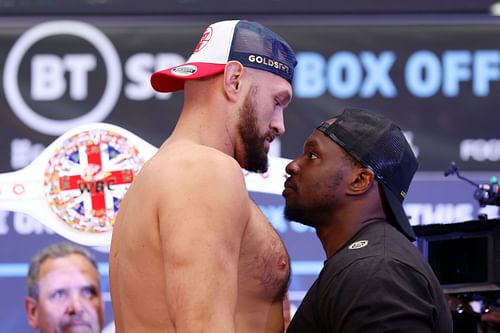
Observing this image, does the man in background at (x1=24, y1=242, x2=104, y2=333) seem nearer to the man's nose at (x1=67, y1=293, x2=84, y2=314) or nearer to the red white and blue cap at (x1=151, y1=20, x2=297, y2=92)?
the man's nose at (x1=67, y1=293, x2=84, y2=314)

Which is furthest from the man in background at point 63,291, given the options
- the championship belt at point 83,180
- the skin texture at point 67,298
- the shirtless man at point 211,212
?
the shirtless man at point 211,212

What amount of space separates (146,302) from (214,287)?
23cm

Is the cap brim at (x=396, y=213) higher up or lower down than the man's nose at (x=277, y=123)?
lower down

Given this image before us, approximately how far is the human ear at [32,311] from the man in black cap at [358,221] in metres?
1.99

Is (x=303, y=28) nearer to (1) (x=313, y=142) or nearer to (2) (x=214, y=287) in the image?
(1) (x=313, y=142)

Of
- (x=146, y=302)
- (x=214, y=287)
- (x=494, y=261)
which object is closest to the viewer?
(x=214, y=287)

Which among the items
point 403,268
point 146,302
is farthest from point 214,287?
point 403,268

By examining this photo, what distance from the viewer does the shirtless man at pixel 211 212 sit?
193 cm

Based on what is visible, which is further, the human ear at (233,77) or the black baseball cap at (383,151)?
the black baseball cap at (383,151)

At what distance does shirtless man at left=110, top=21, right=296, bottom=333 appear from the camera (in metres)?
1.93

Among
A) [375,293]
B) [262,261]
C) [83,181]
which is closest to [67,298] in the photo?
[83,181]

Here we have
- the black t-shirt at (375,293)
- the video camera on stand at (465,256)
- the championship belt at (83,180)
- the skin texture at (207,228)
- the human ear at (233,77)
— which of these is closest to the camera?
the skin texture at (207,228)

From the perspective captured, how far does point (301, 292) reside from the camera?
13.7ft

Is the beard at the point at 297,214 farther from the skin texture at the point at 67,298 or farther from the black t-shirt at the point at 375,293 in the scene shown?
the skin texture at the point at 67,298
